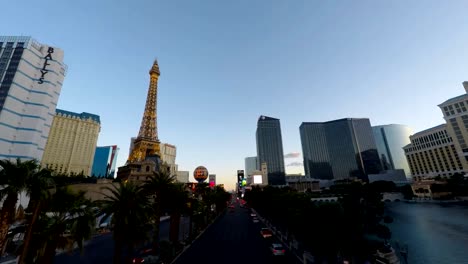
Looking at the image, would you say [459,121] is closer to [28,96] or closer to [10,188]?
[10,188]

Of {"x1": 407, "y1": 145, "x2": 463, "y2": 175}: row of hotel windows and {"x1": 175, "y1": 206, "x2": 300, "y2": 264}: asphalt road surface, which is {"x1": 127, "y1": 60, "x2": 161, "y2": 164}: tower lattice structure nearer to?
{"x1": 175, "y1": 206, "x2": 300, "y2": 264}: asphalt road surface

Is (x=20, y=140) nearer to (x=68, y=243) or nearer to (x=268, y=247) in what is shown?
(x=68, y=243)

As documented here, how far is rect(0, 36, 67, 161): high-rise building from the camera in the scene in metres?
59.0

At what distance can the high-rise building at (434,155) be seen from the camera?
123106 mm

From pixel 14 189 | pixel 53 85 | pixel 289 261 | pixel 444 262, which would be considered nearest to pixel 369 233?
pixel 444 262

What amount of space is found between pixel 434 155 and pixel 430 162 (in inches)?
255

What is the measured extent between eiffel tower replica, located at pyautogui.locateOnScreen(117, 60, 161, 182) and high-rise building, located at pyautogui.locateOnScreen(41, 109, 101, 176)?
242 feet

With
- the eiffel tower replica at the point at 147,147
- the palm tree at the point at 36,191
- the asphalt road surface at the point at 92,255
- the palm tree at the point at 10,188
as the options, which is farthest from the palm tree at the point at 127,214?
the eiffel tower replica at the point at 147,147

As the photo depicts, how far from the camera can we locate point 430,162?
456 ft

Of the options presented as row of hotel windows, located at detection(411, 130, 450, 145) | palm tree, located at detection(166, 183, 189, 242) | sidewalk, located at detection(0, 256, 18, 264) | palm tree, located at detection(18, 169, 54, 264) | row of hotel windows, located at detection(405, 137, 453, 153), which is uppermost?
row of hotel windows, located at detection(411, 130, 450, 145)

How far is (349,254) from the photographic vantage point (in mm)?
19984

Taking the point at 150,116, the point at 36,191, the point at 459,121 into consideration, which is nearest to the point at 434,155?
the point at 459,121

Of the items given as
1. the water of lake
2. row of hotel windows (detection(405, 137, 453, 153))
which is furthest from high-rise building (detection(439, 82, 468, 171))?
the water of lake

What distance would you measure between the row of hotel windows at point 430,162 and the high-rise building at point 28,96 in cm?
20350
